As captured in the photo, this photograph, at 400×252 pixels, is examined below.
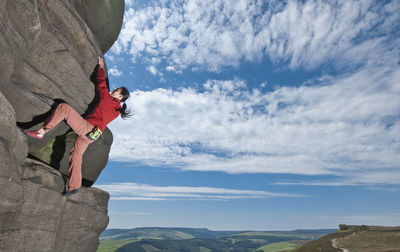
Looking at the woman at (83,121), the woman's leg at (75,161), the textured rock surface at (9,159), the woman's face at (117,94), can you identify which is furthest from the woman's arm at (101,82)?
the textured rock surface at (9,159)

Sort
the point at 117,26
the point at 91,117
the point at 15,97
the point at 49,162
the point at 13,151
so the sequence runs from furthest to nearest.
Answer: the point at 117,26
the point at 49,162
the point at 91,117
the point at 15,97
the point at 13,151

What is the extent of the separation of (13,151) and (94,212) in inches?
313

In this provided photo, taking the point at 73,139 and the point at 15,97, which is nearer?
the point at 15,97

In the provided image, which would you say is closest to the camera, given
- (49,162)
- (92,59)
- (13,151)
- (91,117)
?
(13,151)

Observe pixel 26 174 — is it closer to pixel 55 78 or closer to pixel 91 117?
pixel 91 117

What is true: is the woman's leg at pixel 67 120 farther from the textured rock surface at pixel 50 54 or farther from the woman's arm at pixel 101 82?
the woman's arm at pixel 101 82

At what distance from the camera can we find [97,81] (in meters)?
15.9

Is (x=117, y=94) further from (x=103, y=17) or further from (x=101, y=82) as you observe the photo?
(x=103, y=17)

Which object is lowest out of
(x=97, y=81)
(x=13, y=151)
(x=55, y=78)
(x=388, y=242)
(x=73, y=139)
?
(x=388, y=242)

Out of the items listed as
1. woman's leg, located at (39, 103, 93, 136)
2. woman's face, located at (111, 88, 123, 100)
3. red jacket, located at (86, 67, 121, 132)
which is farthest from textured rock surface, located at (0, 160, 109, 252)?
woman's face, located at (111, 88, 123, 100)

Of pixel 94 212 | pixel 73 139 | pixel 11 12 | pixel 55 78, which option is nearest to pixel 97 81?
pixel 55 78

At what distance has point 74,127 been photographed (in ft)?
39.1

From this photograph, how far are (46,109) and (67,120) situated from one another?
2111 millimetres

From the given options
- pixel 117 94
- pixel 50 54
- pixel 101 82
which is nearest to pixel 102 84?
pixel 101 82
